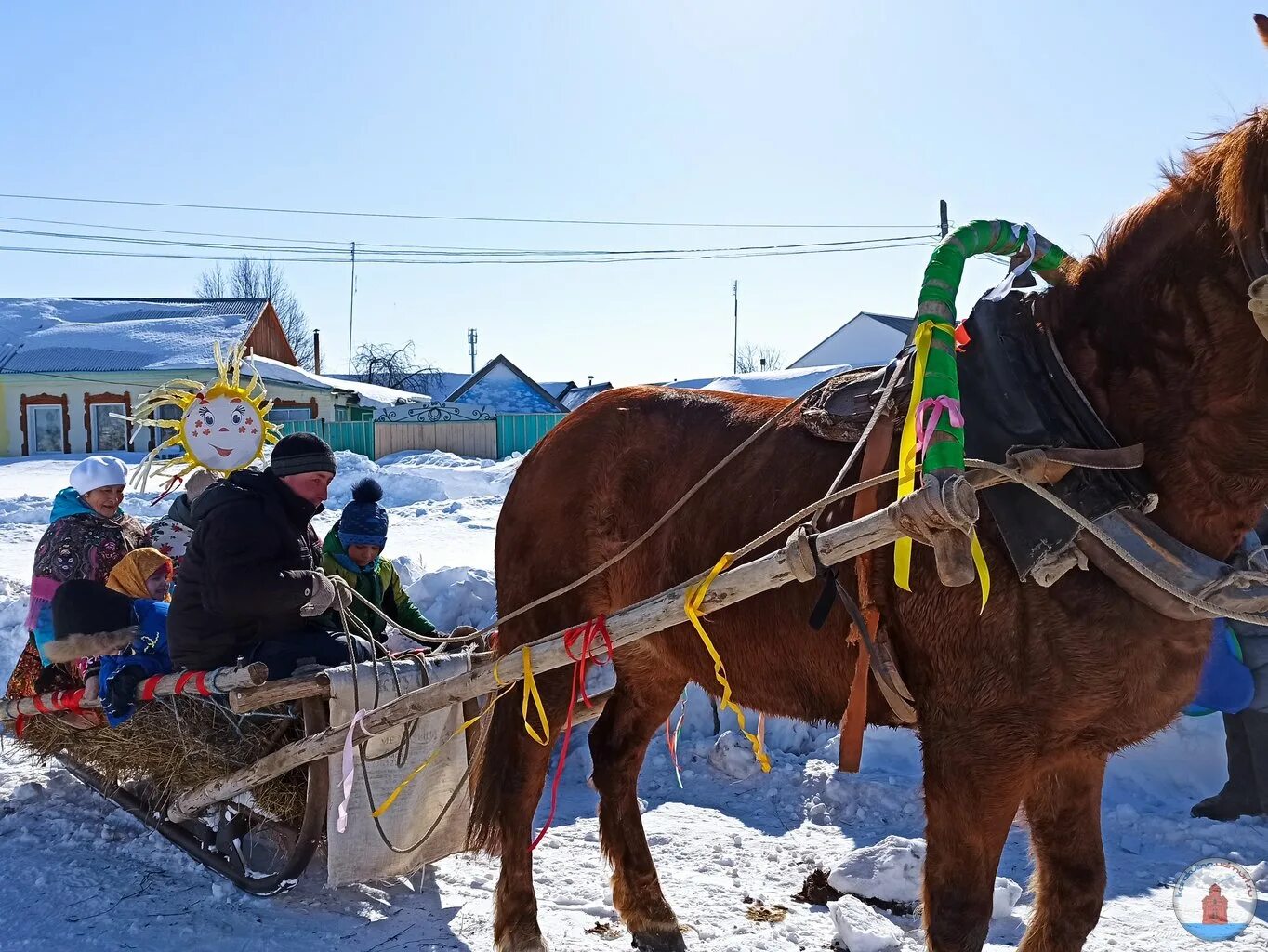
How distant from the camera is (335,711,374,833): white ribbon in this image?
3.30m

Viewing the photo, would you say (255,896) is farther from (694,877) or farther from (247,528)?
(694,877)

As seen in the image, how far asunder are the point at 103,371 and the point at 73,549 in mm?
21562

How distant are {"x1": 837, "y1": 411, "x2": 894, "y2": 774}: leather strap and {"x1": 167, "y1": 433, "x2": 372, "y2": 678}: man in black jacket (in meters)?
2.05

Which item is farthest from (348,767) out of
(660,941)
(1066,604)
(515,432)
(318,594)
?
(515,432)

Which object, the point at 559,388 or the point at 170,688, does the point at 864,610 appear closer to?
the point at 170,688

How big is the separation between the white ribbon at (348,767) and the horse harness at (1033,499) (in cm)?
172

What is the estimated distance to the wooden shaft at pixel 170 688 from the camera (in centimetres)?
346

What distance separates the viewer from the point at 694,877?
13.3 ft

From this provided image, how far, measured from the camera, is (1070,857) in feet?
8.61

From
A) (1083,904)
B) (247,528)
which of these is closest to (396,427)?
(247,528)

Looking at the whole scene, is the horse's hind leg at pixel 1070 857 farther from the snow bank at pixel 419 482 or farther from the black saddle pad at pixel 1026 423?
the snow bank at pixel 419 482

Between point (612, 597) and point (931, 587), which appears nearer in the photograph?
point (931, 587)

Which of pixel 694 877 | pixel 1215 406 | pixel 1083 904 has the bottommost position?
pixel 694 877

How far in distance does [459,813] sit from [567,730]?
731 millimetres
